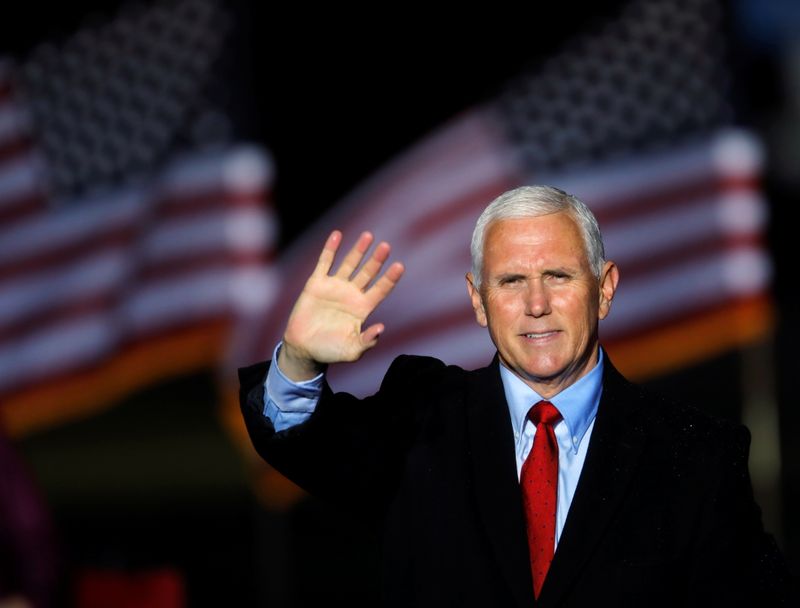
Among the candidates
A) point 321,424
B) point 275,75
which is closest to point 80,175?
point 275,75

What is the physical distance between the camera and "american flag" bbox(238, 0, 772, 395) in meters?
6.40

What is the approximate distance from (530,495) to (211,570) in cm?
512

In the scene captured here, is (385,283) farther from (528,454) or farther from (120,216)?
(120,216)

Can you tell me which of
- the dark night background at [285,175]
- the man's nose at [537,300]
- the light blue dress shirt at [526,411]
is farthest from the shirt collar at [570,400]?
the dark night background at [285,175]

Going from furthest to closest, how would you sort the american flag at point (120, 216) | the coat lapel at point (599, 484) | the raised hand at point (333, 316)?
the american flag at point (120, 216), the raised hand at point (333, 316), the coat lapel at point (599, 484)

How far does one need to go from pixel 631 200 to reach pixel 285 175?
1586 millimetres

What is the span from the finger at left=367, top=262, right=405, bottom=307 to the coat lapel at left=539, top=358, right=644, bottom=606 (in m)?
0.37

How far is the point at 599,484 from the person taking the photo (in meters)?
2.20

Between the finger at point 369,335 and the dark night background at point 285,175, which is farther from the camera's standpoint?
the dark night background at point 285,175

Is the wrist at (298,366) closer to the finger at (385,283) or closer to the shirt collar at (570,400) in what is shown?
the finger at (385,283)

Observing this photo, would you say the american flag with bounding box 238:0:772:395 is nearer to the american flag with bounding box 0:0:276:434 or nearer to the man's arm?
the american flag with bounding box 0:0:276:434

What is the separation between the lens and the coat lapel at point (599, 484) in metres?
2.13

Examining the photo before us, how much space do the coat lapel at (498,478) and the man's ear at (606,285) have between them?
0.19 m

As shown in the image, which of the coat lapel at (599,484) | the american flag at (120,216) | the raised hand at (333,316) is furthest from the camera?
the american flag at (120,216)
